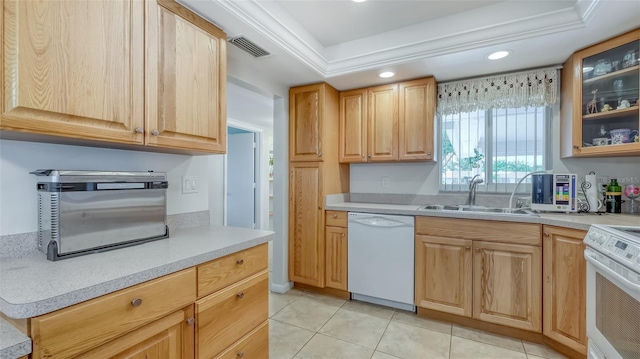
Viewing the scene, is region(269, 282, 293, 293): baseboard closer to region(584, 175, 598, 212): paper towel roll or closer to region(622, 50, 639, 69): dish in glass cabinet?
region(584, 175, 598, 212): paper towel roll

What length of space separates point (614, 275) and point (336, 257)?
1.96m

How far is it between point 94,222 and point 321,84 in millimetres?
2192

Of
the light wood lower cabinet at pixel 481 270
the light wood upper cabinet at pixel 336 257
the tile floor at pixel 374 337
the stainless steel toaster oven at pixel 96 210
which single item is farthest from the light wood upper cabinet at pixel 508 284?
the stainless steel toaster oven at pixel 96 210

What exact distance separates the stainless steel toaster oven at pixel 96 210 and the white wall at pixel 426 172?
2247mm

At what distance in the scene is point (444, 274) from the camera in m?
2.31

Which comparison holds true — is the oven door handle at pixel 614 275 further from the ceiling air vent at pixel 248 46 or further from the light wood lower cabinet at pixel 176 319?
the ceiling air vent at pixel 248 46

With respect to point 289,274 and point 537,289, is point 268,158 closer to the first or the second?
point 289,274

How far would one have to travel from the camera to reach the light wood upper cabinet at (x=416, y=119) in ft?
8.64

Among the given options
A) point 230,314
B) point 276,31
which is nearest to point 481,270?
point 230,314

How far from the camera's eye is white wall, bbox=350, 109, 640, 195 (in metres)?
2.25

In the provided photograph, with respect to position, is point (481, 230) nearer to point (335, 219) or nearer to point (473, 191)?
point (473, 191)

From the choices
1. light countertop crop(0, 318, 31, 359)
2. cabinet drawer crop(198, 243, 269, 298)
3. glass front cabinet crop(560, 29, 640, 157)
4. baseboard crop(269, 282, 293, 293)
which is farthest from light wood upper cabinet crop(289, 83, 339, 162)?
light countertop crop(0, 318, 31, 359)

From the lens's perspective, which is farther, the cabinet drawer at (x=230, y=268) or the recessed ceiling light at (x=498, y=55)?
the recessed ceiling light at (x=498, y=55)

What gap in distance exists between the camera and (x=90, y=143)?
1293 millimetres
